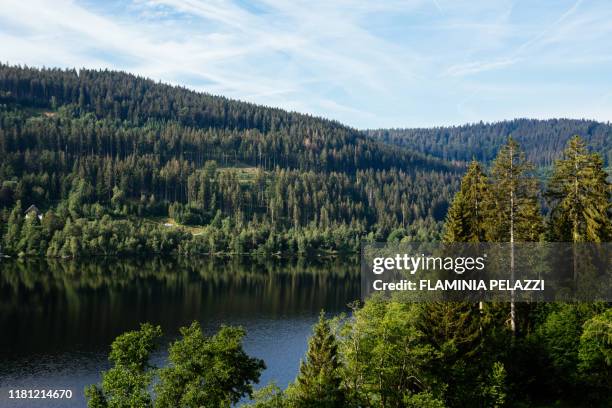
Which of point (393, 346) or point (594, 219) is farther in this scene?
point (594, 219)

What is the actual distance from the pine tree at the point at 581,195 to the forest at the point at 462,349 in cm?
9

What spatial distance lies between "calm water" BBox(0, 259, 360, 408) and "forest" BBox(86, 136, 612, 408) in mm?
23305

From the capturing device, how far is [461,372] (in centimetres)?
3531

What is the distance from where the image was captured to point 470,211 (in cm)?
4181

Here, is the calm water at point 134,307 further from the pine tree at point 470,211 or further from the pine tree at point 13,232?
the pine tree at point 470,211

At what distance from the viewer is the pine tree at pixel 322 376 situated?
32.2 metres

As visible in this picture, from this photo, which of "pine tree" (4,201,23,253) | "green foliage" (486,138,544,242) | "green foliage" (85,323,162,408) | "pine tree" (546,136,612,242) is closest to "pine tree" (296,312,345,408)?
"green foliage" (85,323,162,408)

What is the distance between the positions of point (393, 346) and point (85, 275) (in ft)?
357

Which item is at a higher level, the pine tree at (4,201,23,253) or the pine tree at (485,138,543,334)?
the pine tree at (485,138,543,334)

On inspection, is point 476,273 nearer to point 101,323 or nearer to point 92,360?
point 92,360

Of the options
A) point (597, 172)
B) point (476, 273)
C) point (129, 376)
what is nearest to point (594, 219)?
point (597, 172)

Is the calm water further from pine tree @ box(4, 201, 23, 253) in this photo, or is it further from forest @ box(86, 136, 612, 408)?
forest @ box(86, 136, 612, 408)

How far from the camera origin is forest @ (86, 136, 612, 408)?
30422 mm

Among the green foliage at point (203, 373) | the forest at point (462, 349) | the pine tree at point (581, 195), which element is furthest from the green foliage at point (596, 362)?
the green foliage at point (203, 373)
